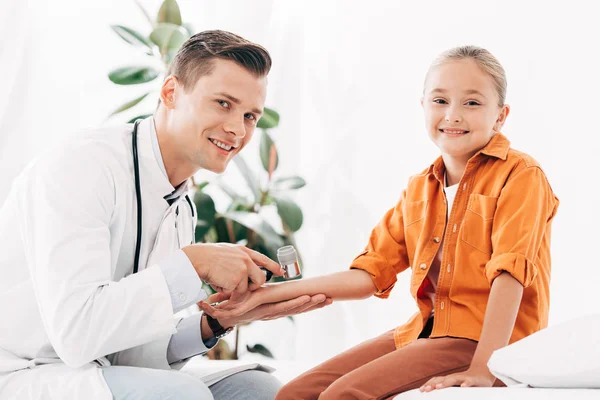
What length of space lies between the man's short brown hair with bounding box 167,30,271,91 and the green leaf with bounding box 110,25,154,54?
1407mm

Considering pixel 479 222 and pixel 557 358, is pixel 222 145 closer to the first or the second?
pixel 479 222

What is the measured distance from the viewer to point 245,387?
5.79ft

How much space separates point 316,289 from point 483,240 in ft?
1.51

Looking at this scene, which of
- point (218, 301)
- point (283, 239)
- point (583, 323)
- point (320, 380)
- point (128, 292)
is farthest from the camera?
point (283, 239)

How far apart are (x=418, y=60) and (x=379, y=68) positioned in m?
0.20

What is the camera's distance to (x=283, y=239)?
3189 mm

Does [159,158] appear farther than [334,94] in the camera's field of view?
No

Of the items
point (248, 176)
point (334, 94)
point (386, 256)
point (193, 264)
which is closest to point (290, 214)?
point (248, 176)

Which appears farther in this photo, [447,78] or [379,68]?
[379,68]

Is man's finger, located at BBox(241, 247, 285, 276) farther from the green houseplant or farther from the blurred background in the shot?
the blurred background

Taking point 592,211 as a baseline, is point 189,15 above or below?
above

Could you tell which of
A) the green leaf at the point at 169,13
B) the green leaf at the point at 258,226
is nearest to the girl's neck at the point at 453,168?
the green leaf at the point at 258,226

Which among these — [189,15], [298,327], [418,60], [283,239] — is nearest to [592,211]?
[418,60]

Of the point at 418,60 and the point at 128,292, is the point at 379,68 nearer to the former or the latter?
the point at 418,60
